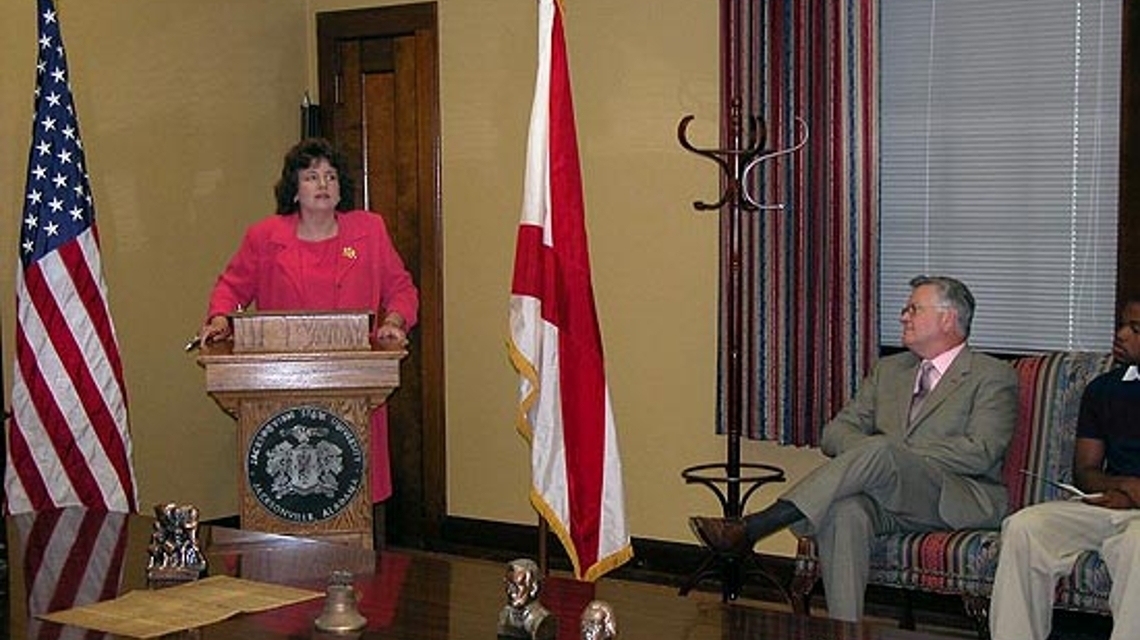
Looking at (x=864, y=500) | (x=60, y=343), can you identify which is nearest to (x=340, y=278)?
(x=60, y=343)

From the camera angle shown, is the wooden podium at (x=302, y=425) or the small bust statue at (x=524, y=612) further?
the wooden podium at (x=302, y=425)

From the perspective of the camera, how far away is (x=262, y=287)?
539 cm

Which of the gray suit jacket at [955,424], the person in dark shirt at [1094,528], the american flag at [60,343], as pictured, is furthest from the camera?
the american flag at [60,343]

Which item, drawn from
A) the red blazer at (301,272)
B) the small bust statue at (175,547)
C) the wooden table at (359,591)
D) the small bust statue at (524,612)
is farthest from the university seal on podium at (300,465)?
the small bust statue at (524,612)

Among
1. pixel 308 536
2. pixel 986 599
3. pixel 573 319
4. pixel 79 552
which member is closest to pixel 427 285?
pixel 573 319

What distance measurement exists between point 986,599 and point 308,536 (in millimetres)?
1804

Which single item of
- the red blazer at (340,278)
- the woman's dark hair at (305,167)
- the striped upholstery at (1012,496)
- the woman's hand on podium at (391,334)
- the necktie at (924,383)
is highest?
the woman's dark hair at (305,167)

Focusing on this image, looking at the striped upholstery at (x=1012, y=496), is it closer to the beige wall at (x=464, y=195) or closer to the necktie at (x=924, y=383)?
the necktie at (x=924, y=383)

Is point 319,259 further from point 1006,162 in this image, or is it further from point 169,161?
point 1006,162

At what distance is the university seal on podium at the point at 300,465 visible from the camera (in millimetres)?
4625

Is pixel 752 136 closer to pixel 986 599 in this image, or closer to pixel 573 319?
pixel 573 319

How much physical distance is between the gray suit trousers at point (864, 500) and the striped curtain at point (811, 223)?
2.47 feet

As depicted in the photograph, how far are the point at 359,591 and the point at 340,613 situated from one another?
323mm

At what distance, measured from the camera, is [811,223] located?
565 cm
